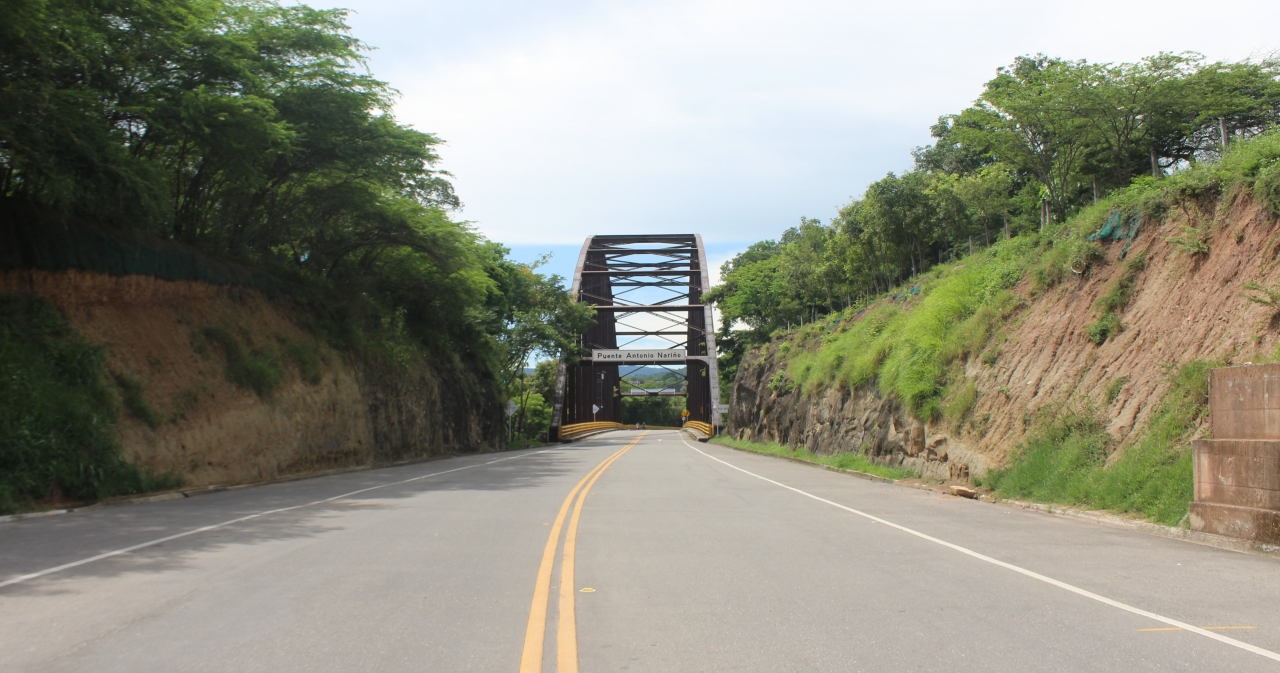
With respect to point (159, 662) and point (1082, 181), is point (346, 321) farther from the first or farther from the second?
point (159, 662)

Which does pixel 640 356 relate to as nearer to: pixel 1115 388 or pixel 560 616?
pixel 1115 388

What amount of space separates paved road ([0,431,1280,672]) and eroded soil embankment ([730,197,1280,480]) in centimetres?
337

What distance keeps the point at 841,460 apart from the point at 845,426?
8.18 feet

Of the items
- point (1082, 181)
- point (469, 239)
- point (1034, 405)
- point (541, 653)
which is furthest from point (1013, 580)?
point (469, 239)

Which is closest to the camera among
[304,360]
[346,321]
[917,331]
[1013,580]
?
[1013,580]

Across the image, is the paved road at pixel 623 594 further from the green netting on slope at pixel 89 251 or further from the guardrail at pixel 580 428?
the guardrail at pixel 580 428

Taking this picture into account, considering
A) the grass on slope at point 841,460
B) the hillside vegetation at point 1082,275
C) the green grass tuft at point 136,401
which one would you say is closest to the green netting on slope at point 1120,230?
the hillside vegetation at point 1082,275

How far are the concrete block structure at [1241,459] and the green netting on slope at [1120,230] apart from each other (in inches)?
279

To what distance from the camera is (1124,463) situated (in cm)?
1205

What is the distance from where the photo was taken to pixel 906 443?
68.5 ft

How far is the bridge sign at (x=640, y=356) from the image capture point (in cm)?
7019

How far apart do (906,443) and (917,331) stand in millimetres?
3496

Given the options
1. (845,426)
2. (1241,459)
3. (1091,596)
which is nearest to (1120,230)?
(1241,459)

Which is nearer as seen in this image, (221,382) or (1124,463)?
(1124,463)
